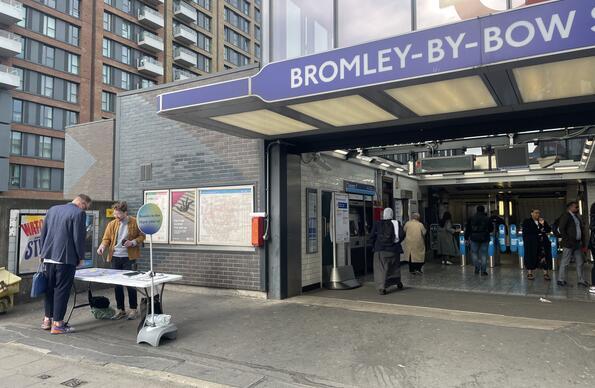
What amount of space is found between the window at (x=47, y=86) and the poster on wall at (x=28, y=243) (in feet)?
106

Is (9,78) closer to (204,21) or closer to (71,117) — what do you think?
(71,117)

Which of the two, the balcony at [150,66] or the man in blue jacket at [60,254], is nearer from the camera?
the man in blue jacket at [60,254]

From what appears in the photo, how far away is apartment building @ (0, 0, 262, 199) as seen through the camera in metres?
32.1

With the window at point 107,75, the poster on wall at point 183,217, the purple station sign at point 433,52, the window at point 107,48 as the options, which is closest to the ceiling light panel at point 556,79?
the purple station sign at point 433,52

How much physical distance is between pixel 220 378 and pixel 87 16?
1594 inches

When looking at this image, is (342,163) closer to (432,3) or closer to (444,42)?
(432,3)

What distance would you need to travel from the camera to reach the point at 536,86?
15.4ft

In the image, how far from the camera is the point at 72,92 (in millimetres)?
36094

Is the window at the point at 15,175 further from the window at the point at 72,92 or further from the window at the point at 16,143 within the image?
the window at the point at 72,92

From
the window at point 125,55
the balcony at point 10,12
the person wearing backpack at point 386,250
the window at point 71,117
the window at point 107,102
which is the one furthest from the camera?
the window at point 125,55

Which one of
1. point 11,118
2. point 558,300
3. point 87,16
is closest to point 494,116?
point 558,300

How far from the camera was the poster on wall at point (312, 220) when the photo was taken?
8.25 meters

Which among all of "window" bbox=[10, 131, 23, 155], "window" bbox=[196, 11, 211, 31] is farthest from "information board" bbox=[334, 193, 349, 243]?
"window" bbox=[196, 11, 211, 31]

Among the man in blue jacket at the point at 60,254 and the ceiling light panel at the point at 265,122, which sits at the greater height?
the ceiling light panel at the point at 265,122
